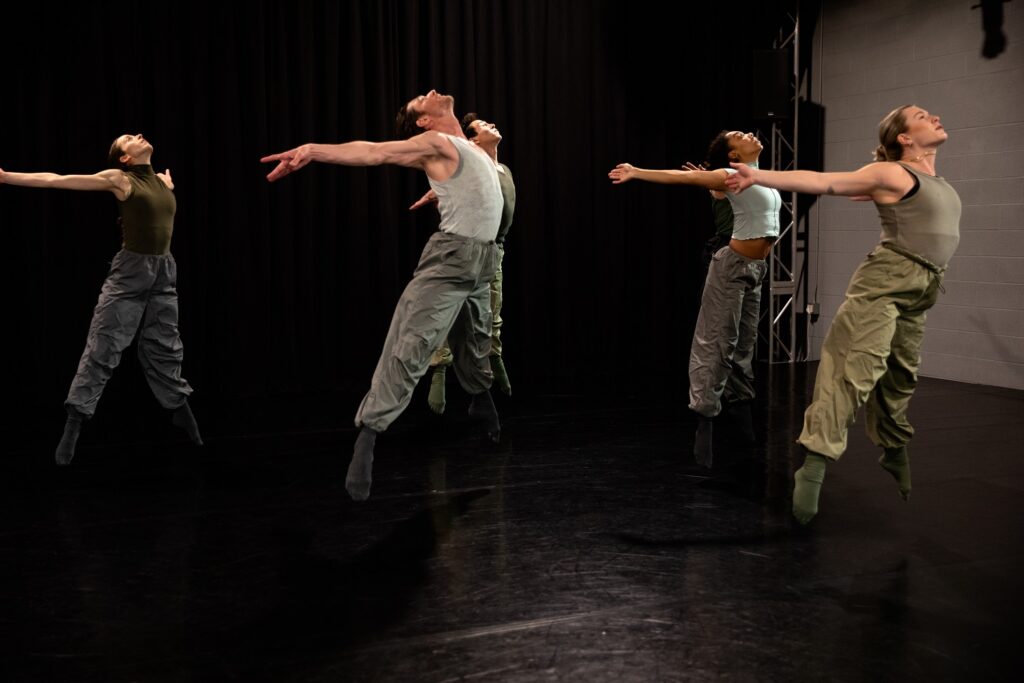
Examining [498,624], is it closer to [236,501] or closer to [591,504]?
[591,504]

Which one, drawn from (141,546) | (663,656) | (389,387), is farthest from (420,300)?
(663,656)

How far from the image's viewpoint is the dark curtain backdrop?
576cm

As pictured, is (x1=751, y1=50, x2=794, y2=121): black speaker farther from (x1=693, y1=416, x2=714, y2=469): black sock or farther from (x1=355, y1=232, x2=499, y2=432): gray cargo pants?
(x1=355, y1=232, x2=499, y2=432): gray cargo pants

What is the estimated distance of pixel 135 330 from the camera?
4.38 metres

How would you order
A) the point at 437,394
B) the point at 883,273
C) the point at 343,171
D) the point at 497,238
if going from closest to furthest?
the point at 883,273 < the point at 497,238 < the point at 437,394 < the point at 343,171

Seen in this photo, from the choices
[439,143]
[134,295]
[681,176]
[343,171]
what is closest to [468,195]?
[439,143]

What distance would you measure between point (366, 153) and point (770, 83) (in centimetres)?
463

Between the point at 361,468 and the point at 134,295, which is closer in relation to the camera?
the point at 361,468

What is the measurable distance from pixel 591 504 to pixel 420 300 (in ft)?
3.19

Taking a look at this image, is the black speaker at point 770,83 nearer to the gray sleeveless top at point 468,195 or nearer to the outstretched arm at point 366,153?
the gray sleeveless top at point 468,195

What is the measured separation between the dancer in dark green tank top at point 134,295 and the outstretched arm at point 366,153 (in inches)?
47.4

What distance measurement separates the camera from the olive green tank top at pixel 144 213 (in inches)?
170

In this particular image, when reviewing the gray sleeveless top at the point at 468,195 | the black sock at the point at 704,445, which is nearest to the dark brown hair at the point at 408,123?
the gray sleeveless top at the point at 468,195

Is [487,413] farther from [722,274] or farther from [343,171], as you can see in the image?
[343,171]
